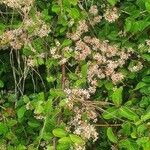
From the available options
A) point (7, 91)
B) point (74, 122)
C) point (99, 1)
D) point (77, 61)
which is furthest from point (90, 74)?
point (7, 91)

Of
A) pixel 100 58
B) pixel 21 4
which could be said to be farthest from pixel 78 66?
pixel 21 4

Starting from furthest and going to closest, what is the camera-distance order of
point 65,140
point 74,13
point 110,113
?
point 74,13
point 110,113
point 65,140

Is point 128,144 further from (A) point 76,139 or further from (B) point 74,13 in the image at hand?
(B) point 74,13

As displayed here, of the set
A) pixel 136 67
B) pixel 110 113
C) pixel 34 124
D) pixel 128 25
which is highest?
pixel 128 25

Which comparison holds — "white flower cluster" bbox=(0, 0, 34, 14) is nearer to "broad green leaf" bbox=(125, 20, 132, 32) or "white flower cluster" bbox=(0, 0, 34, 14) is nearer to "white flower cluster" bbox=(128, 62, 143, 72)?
"broad green leaf" bbox=(125, 20, 132, 32)

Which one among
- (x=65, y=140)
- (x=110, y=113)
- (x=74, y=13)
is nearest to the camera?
(x=65, y=140)

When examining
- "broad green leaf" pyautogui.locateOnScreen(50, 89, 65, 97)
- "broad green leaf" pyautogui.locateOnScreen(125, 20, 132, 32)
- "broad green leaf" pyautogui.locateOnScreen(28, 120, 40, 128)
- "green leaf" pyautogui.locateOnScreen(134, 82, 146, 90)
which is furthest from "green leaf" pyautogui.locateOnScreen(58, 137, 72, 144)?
"broad green leaf" pyautogui.locateOnScreen(125, 20, 132, 32)

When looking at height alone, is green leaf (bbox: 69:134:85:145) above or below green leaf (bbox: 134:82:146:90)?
below

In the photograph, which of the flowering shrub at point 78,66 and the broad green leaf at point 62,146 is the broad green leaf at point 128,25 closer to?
the flowering shrub at point 78,66
